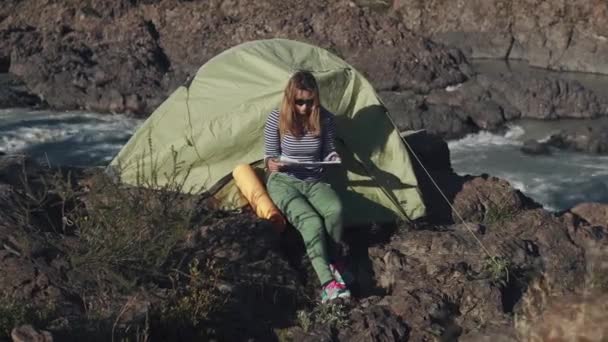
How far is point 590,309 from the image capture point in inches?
115

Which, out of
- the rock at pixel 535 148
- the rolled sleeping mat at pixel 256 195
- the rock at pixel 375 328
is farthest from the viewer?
the rock at pixel 535 148

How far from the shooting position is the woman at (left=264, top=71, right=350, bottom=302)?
7.14 meters

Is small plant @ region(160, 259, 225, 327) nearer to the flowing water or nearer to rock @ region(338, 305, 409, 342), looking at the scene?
rock @ region(338, 305, 409, 342)

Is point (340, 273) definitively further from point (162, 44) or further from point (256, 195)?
point (162, 44)

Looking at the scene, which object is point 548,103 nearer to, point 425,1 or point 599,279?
point 425,1

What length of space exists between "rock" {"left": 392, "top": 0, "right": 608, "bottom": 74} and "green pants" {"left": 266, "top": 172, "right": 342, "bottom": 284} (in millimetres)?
14398

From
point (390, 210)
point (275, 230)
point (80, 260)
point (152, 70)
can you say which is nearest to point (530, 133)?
point (152, 70)

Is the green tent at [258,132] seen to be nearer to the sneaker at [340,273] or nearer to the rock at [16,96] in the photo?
the sneaker at [340,273]

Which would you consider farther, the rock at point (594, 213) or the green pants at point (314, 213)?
the rock at point (594, 213)

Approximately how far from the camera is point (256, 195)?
7.62 meters

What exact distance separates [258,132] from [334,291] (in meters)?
2.14

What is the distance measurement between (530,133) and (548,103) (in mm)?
1209

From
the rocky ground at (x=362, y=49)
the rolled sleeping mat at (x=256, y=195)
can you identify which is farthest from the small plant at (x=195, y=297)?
the rocky ground at (x=362, y=49)

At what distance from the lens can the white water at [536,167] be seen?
13.4 m
